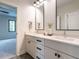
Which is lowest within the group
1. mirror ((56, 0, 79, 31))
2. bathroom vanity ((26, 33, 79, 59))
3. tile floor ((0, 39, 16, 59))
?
tile floor ((0, 39, 16, 59))

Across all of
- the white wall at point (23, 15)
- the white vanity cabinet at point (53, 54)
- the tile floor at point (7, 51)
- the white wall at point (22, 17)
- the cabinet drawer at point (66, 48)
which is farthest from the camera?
the white wall at point (22, 17)

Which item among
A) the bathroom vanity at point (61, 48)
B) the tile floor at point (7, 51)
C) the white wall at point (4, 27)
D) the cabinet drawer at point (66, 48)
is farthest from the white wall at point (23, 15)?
the white wall at point (4, 27)

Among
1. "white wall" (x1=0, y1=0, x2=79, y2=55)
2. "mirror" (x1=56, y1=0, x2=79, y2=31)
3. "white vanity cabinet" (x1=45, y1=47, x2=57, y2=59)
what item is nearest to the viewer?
"white vanity cabinet" (x1=45, y1=47, x2=57, y2=59)

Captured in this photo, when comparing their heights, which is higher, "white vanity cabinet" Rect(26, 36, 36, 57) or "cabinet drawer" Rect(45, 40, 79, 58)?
"cabinet drawer" Rect(45, 40, 79, 58)

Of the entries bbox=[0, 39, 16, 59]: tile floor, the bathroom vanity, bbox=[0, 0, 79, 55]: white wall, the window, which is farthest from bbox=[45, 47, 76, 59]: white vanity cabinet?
the window

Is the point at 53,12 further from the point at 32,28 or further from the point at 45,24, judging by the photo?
the point at 32,28

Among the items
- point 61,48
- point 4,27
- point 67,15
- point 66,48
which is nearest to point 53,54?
point 61,48

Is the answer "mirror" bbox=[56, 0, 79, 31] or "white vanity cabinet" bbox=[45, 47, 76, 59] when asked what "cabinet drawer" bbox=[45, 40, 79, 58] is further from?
"mirror" bbox=[56, 0, 79, 31]

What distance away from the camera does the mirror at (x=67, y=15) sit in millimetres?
1908

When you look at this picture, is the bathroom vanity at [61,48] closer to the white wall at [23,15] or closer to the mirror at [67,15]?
the mirror at [67,15]

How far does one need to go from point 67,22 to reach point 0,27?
7.09m

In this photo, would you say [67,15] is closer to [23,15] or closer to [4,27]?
[23,15]

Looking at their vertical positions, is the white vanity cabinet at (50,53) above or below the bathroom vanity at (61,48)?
below

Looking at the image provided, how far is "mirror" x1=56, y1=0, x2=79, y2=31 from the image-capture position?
6.26 feet
